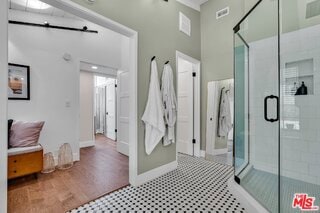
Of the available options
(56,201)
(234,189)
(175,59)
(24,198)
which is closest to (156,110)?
(175,59)

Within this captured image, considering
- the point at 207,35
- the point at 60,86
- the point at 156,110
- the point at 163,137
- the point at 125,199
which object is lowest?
the point at 125,199

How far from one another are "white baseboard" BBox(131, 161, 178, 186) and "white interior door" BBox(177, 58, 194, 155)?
36.8 inches

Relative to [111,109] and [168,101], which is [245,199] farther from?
[111,109]

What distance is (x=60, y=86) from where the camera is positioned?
3.18 metres

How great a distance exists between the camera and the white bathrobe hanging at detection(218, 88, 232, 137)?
3.17 m

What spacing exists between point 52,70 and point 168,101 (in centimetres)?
225

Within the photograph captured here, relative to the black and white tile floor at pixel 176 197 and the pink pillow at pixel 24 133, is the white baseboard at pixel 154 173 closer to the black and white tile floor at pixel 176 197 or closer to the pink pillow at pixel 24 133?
the black and white tile floor at pixel 176 197

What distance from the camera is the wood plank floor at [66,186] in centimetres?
183

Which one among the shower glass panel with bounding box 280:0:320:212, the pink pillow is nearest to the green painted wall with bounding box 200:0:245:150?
the shower glass panel with bounding box 280:0:320:212

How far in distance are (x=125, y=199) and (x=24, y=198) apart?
1190 millimetres

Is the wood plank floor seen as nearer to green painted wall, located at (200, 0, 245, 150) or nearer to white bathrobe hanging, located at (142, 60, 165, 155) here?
white bathrobe hanging, located at (142, 60, 165, 155)

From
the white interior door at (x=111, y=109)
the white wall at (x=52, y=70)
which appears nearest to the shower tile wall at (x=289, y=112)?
the white wall at (x=52, y=70)

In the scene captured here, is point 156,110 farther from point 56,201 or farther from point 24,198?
point 24,198

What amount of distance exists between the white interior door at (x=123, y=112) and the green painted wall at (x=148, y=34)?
1.26m
